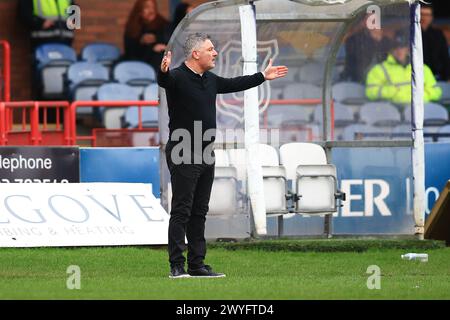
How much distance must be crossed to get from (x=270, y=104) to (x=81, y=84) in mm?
5589

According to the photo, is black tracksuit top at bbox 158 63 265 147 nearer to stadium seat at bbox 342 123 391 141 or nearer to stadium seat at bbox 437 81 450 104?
stadium seat at bbox 342 123 391 141

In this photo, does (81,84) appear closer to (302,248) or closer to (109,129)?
(109,129)

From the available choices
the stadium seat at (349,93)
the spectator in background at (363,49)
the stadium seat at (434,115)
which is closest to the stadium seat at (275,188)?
the stadium seat at (349,93)

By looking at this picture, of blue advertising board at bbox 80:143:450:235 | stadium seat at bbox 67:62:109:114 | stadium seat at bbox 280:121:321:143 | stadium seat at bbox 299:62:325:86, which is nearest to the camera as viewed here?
blue advertising board at bbox 80:143:450:235

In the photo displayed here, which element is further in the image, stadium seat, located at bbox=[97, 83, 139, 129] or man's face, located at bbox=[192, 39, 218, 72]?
stadium seat, located at bbox=[97, 83, 139, 129]

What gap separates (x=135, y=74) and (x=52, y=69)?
1448 mm

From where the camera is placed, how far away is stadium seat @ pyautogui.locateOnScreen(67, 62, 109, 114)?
2380cm

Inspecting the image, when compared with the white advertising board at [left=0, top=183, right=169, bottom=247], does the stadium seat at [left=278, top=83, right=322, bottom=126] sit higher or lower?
higher

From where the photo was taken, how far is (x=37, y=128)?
2006 centimetres

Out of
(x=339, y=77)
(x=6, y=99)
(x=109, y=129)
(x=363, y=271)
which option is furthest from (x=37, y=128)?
(x=363, y=271)

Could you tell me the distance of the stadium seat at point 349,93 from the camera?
19.0 meters

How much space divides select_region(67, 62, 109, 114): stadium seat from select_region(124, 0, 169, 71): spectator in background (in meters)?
1.12

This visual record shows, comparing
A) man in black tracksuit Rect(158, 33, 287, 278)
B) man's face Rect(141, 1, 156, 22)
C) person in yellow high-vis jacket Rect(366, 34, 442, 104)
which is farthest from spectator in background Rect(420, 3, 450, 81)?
man in black tracksuit Rect(158, 33, 287, 278)

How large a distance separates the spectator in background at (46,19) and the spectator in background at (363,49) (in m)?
7.22
